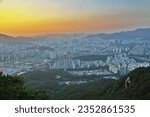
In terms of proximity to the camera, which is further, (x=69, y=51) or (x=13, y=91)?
(x=69, y=51)

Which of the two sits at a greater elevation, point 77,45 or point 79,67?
point 77,45

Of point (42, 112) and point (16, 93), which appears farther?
point (16, 93)

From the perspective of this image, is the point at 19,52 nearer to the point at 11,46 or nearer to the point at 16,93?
the point at 11,46

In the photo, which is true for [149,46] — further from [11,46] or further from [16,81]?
[16,81]

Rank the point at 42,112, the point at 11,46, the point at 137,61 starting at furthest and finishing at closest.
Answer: the point at 137,61, the point at 11,46, the point at 42,112

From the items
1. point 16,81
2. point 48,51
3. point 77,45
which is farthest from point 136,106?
point 48,51

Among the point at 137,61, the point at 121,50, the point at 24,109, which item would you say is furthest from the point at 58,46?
the point at 24,109

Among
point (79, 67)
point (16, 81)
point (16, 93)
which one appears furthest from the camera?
point (79, 67)

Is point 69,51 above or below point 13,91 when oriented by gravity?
below

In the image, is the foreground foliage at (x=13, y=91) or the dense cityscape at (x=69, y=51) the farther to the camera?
the dense cityscape at (x=69, y=51)

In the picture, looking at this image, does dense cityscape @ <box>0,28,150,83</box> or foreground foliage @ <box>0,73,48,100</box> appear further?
dense cityscape @ <box>0,28,150,83</box>
